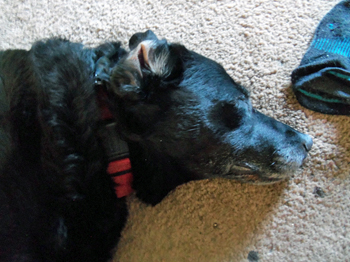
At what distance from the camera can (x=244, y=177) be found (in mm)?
1194

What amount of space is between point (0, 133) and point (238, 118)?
89 cm

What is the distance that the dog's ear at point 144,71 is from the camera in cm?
100

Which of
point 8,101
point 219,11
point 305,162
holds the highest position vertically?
point 219,11

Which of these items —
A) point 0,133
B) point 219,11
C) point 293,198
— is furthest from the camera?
point 219,11

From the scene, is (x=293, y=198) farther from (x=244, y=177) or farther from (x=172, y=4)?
(x=172, y=4)

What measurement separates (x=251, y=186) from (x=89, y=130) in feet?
2.74

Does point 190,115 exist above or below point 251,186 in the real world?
above

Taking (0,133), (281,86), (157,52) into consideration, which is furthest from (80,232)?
(281,86)

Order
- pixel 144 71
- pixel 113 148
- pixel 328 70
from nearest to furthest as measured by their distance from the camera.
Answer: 1. pixel 144 71
2. pixel 113 148
3. pixel 328 70

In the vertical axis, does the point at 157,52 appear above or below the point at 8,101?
above


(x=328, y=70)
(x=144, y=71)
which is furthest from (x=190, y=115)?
(x=328, y=70)

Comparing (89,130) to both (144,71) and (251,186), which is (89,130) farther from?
(251,186)

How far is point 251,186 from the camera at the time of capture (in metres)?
1.39

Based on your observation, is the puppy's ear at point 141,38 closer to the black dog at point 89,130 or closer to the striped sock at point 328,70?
the black dog at point 89,130
